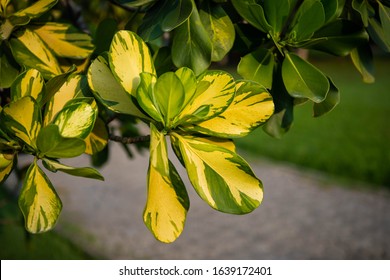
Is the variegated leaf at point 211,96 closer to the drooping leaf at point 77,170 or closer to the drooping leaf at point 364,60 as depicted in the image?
the drooping leaf at point 77,170

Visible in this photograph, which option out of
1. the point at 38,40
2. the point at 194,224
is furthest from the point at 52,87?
the point at 194,224

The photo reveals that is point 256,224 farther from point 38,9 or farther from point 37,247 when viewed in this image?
point 38,9

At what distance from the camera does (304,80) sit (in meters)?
0.74

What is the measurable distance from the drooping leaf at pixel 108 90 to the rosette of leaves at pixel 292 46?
0.65 ft

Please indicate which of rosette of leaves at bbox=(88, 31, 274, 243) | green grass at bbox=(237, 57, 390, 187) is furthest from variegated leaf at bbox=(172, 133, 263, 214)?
green grass at bbox=(237, 57, 390, 187)

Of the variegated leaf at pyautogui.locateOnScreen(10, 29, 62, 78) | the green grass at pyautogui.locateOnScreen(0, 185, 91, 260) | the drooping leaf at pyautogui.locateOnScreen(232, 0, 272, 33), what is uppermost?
the drooping leaf at pyautogui.locateOnScreen(232, 0, 272, 33)

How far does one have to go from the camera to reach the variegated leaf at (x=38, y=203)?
64 cm

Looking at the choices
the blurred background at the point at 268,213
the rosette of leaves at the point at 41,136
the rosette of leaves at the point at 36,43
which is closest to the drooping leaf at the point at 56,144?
the rosette of leaves at the point at 41,136

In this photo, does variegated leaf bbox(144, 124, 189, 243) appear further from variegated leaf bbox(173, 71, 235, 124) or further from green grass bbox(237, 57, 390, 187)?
green grass bbox(237, 57, 390, 187)

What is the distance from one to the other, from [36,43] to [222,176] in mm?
407

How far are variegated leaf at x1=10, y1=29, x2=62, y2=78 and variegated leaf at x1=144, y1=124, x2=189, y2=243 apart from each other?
10.7 inches

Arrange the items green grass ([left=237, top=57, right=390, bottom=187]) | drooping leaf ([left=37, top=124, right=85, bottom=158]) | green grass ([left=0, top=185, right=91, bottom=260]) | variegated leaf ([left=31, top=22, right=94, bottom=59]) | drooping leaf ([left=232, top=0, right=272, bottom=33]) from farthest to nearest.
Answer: green grass ([left=237, top=57, right=390, bottom=187]), green grass ([left=0, top=185, right=91, bottom=260]), variegated leaf ([left=31, top=22, right=94, bottom=59]), drooping leaf ([left=232, top=0, right=272, bottom=33]), drooping leaf ([left=37, top=124, right=85, bottom=158])

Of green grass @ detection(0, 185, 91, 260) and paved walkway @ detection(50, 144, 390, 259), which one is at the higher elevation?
green grass @ detection(0, 185, 91, 260)

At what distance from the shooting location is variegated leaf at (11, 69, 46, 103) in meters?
0.68
